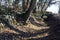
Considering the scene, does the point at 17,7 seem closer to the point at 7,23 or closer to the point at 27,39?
the point at 7,23

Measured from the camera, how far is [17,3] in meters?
22.2

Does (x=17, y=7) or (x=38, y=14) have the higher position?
(x=17, y=7)

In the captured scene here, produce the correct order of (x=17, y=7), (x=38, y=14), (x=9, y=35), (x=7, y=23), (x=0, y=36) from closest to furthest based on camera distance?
(x=0, y=36) → (x=9, y=35) → (x=7, y=23) → (x=17, y=7) → (x=38, y=14)

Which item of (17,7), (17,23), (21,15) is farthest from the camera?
(17,7)

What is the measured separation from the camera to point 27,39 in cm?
1177

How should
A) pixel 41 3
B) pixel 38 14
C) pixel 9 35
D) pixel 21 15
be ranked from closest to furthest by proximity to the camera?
pixel 9 35 → pixel 21 15 → pixel 38 14 → pixel 41 3

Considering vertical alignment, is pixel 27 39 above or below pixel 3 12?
below

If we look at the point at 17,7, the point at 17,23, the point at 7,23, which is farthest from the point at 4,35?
the point at 17,7

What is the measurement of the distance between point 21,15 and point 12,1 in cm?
516

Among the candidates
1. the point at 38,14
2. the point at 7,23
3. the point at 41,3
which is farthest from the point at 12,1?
the point at 7,23

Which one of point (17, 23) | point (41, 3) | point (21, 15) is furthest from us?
point (41, 3)

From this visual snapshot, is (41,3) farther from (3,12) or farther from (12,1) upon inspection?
(3,12)

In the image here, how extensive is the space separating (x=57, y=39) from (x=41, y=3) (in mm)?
14345

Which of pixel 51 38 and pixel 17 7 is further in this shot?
pixel 17 7
